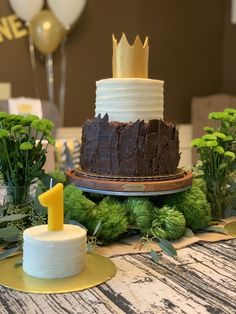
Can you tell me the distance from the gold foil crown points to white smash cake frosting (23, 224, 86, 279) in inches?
18.3

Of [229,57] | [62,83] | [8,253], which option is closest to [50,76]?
[62,83]

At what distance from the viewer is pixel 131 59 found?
116 cm

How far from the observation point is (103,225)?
104cm

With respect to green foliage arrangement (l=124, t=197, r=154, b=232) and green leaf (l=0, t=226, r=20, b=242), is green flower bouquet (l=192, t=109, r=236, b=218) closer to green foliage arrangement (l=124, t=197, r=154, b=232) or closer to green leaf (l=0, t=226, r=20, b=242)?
green foliage arrangement (l=124, t=197, r=154, b=232)

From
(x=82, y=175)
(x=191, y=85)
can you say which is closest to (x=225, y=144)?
(x=82, y=175)

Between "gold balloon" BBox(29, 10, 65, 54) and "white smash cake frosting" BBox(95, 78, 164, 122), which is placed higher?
"gold balloon" BBox(29, 10, 65, 54)

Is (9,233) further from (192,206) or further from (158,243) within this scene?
(192,206)

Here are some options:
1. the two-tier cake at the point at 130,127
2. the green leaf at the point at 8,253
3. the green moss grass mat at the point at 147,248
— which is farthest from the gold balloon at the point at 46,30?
the green leaf at the point at 8,253

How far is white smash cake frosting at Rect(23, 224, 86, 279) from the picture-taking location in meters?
0.84

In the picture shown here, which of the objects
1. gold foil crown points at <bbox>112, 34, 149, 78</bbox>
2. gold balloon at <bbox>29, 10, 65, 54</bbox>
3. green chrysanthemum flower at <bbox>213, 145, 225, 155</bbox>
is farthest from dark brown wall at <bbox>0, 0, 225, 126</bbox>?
green chrysanthemum flower at <bbox>213, 145, 225, 155</bbox>

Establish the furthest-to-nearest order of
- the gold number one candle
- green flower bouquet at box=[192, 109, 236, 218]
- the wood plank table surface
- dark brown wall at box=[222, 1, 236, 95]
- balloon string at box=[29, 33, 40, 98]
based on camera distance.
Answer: dark brown wall at box=[222, 1, 236, 95], balloon string at box=[29, 33, 40, 98], green flower bouquet at box=[192, 109, 236, 218], the gold number one candle, the wood plank table surface

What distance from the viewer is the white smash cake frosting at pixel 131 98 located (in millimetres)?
1121

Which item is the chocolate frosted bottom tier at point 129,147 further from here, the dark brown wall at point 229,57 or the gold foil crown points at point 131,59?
the dark brown wall at point 229,57

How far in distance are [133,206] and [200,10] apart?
3.33 metres
